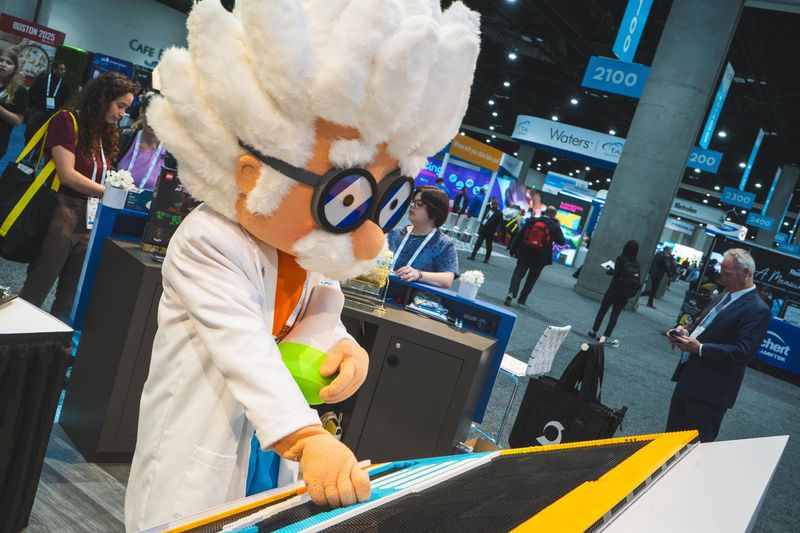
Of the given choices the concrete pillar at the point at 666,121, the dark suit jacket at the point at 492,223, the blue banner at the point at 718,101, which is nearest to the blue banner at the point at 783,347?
the concrete pillar at the point at 666,121

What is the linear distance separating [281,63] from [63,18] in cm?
1791

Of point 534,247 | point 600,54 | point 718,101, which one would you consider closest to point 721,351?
point 534,247

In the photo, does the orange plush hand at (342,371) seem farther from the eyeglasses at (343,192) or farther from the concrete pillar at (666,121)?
the concrete pillar at (666,121)

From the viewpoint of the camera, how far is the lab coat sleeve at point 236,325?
1052 mm

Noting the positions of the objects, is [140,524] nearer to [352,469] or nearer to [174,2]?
[352,469]

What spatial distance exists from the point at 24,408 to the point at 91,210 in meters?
1.91

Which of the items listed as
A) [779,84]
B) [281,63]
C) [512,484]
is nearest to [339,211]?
[281,63]

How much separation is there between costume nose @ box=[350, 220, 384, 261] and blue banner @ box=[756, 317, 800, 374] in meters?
11.5

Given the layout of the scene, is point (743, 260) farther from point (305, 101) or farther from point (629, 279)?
point (629, 279)

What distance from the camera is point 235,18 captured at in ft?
4.10

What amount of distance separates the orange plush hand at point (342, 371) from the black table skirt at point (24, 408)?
3.25 ft

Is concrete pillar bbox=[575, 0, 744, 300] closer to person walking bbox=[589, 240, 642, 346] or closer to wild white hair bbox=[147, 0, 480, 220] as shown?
person walking bbox=[589, 240, 642, 346]

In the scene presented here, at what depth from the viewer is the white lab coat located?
111 centimetres

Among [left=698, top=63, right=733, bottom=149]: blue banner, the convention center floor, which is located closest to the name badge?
the convention center floor
